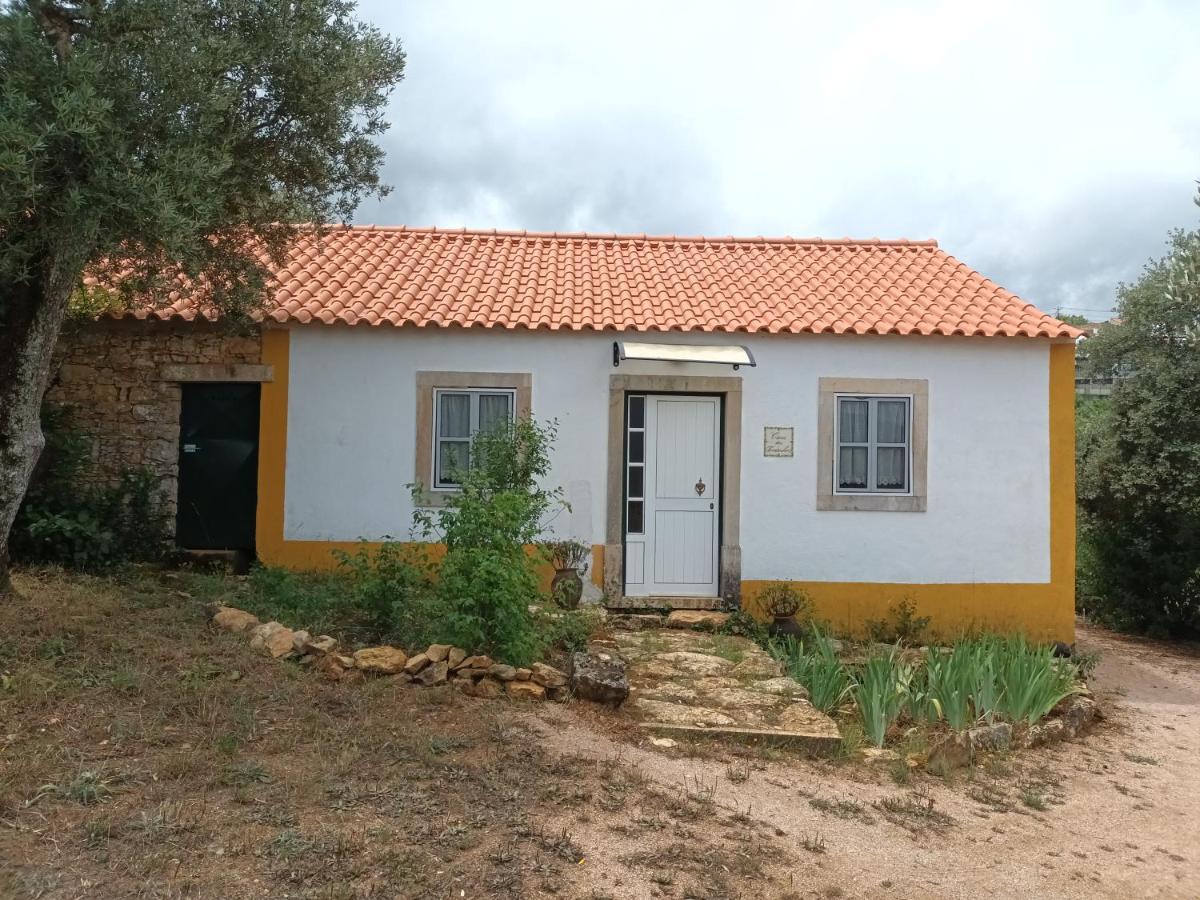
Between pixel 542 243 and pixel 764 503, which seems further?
pixel 542 243

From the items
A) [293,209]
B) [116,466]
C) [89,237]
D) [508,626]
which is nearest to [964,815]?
[508,626]

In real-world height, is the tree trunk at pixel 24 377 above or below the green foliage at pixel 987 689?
above

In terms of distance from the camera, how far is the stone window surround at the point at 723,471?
945 cm

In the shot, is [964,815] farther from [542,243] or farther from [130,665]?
[542,243]

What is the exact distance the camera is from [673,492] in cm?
964

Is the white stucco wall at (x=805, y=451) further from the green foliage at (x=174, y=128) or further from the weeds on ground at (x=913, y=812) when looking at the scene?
the weeds on ground at (x=913, y=812)

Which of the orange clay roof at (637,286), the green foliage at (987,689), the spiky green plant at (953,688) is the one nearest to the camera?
the spiky green plant at (953,688)

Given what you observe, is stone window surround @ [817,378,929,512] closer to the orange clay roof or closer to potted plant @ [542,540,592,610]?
the orange clay roof

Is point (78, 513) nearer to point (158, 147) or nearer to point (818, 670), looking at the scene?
point (158, 147)

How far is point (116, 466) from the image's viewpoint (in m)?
9.45

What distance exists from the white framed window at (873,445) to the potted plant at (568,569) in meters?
2.75

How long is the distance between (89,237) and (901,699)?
20.7 ft

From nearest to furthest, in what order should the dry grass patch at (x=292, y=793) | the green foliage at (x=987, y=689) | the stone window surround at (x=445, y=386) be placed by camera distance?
the dry grass patch at (x=292, y=793)
the green foliage at (x=987, y=689)
the stone window surround at (x=445, y=386)

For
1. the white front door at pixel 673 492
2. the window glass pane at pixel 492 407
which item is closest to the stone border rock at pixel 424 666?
the white front door at pixel 673 492
